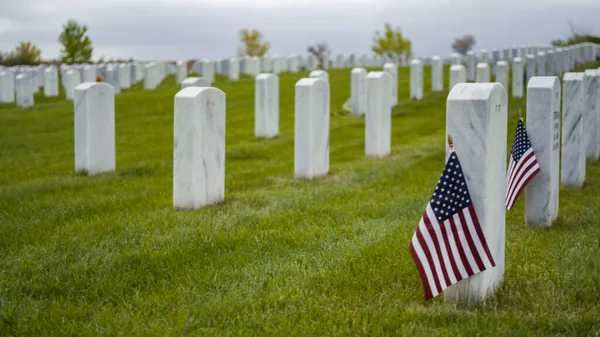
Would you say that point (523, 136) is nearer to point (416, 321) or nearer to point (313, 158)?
point (416, 321)

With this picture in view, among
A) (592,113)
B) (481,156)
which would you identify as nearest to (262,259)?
(481,156)

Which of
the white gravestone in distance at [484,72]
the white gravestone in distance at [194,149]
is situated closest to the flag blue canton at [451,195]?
the white gravestone in distance at [194,149]

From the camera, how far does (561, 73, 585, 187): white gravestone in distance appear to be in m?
8.45

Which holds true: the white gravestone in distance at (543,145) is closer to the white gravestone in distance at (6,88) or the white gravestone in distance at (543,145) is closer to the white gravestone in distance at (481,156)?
the white gravestone in distance at (481,156)

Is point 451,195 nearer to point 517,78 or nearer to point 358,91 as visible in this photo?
point 358,91

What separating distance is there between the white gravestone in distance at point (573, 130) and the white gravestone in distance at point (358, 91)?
9.54 m

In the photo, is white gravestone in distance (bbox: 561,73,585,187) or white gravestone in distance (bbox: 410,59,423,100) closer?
white gravestone in distance (bbox: 561,73,585,187)

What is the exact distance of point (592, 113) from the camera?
33.6 ft

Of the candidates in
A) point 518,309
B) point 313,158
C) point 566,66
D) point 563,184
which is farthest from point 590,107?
point 566,66

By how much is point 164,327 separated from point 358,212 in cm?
350

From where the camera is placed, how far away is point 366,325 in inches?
163

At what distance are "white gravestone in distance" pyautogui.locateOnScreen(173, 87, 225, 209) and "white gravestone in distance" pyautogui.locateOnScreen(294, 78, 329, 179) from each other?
2.04 m

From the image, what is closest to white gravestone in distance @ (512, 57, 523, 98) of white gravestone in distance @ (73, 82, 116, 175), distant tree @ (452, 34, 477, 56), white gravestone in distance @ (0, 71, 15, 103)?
white gravestone in distance @ (73, 82, 116, 175)

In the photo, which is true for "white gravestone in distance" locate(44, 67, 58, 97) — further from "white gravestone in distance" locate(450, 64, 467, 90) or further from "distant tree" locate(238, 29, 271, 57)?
"distant tree" locate(238, 29, 271, 57)
